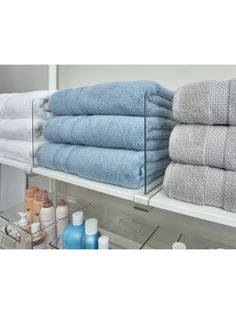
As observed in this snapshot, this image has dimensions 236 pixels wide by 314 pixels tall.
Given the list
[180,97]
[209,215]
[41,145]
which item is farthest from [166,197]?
[41,145]

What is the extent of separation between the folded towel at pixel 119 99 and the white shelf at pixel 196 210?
19 centimetres

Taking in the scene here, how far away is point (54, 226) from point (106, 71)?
1.84 feet

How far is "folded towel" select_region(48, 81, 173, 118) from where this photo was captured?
18.4 inches

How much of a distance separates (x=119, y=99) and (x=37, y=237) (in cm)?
52

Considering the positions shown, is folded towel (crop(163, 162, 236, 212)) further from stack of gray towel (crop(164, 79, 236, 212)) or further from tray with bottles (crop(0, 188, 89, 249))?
tray with bottles (crop(0, 188, 89, 249))

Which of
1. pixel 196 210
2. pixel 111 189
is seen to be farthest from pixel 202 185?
pixel 111 189

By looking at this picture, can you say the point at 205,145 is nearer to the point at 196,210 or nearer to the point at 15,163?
the point at 196,210

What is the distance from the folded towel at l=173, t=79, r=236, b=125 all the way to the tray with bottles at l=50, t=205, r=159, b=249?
442 mm

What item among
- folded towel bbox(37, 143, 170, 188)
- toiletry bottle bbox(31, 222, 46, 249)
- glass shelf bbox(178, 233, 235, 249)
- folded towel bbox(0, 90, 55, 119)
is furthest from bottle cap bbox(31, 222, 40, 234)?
glass shelf bbox(178, 233, 235, 249)

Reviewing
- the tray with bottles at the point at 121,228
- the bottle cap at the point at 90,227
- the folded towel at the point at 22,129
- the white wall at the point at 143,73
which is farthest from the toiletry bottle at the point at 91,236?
the white wall at the point at 143,73

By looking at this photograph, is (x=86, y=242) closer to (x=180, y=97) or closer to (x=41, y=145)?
(x=41, y=145)

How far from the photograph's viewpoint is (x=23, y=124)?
713 millimetres
